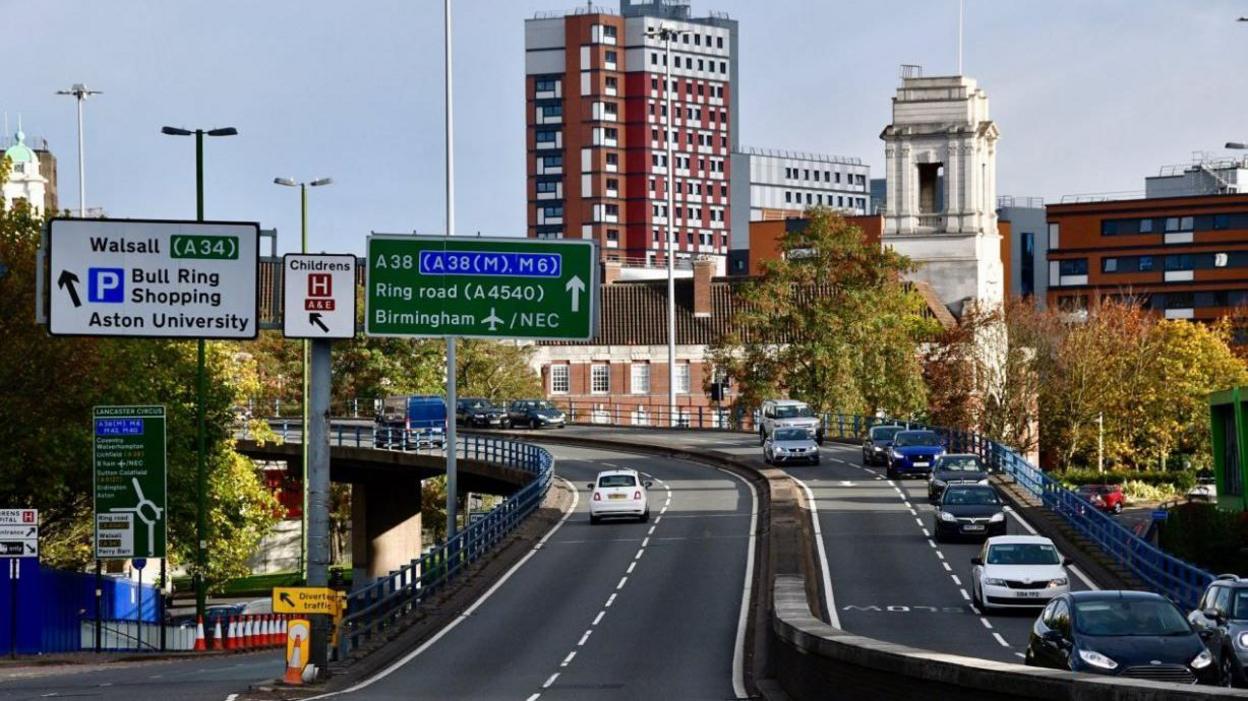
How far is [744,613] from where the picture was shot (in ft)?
135

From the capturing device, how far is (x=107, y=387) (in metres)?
54.3

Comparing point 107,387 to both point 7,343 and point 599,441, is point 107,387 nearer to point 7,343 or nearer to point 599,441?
point 7,343

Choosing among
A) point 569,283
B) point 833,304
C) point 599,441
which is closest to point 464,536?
point 569,283

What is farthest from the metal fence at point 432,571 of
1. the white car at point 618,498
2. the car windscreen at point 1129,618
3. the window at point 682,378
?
the window at point 682,378

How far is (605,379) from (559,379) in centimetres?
313

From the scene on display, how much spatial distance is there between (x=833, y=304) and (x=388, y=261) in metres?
66.5

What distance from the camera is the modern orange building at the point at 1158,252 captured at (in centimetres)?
15775

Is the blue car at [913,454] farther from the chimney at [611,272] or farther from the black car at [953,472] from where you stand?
the chimney at [611,272]

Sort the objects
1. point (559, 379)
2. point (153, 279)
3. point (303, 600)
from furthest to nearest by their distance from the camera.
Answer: point (559, 379) < point (303, 600) < point (153, 279)

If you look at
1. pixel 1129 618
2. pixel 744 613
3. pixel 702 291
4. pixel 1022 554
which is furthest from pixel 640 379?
pixel 1129 618

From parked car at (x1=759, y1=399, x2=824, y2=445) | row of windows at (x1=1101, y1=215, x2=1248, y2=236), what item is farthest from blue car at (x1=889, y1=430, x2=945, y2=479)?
row of windows at (x1=1101, y1=215, x2=1248, y2=236)

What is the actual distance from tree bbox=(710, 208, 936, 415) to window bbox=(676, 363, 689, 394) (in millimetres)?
33531

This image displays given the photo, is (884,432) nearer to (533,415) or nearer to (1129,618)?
(533,415)

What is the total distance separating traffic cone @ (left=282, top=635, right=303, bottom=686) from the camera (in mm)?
30656
